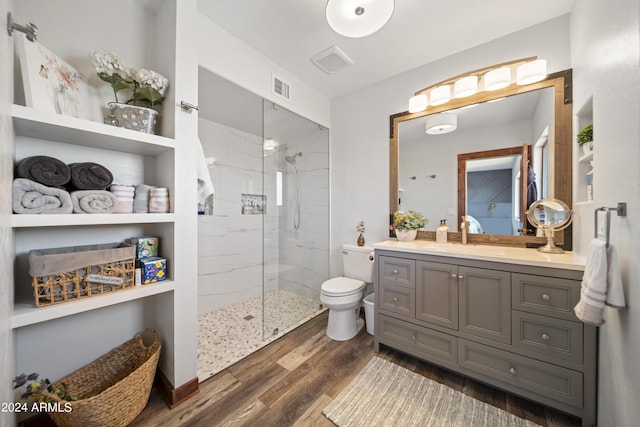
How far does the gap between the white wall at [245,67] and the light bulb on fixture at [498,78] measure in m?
1.61

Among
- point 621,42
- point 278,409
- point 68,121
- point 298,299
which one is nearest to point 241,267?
point 298,299

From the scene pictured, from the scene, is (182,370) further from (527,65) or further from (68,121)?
(527,65)

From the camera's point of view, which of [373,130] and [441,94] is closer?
[441,94]

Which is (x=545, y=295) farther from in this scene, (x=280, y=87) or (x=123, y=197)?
(x=280, y=87)

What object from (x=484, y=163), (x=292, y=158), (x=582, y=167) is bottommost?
(x=582, y=167)

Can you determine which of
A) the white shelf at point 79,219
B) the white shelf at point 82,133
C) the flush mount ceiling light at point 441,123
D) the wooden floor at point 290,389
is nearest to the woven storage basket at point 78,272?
the white shelf at point 79,219

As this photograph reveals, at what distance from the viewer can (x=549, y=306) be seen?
1261 millimetres

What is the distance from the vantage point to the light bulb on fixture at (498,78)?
171 centimetres

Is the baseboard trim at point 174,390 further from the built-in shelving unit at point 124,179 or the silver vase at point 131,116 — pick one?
the silver vase at point 131,116

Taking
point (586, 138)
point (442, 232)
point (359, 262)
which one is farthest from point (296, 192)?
point (586, 138)

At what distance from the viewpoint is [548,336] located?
1270 millimetres

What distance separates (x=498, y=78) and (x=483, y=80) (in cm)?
14

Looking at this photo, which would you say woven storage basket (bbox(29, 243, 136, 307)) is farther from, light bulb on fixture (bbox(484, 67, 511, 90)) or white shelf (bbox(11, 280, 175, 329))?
light bulb on fixture (bbox(484, 67, 511, 90))

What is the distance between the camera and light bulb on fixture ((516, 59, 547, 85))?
160cm
